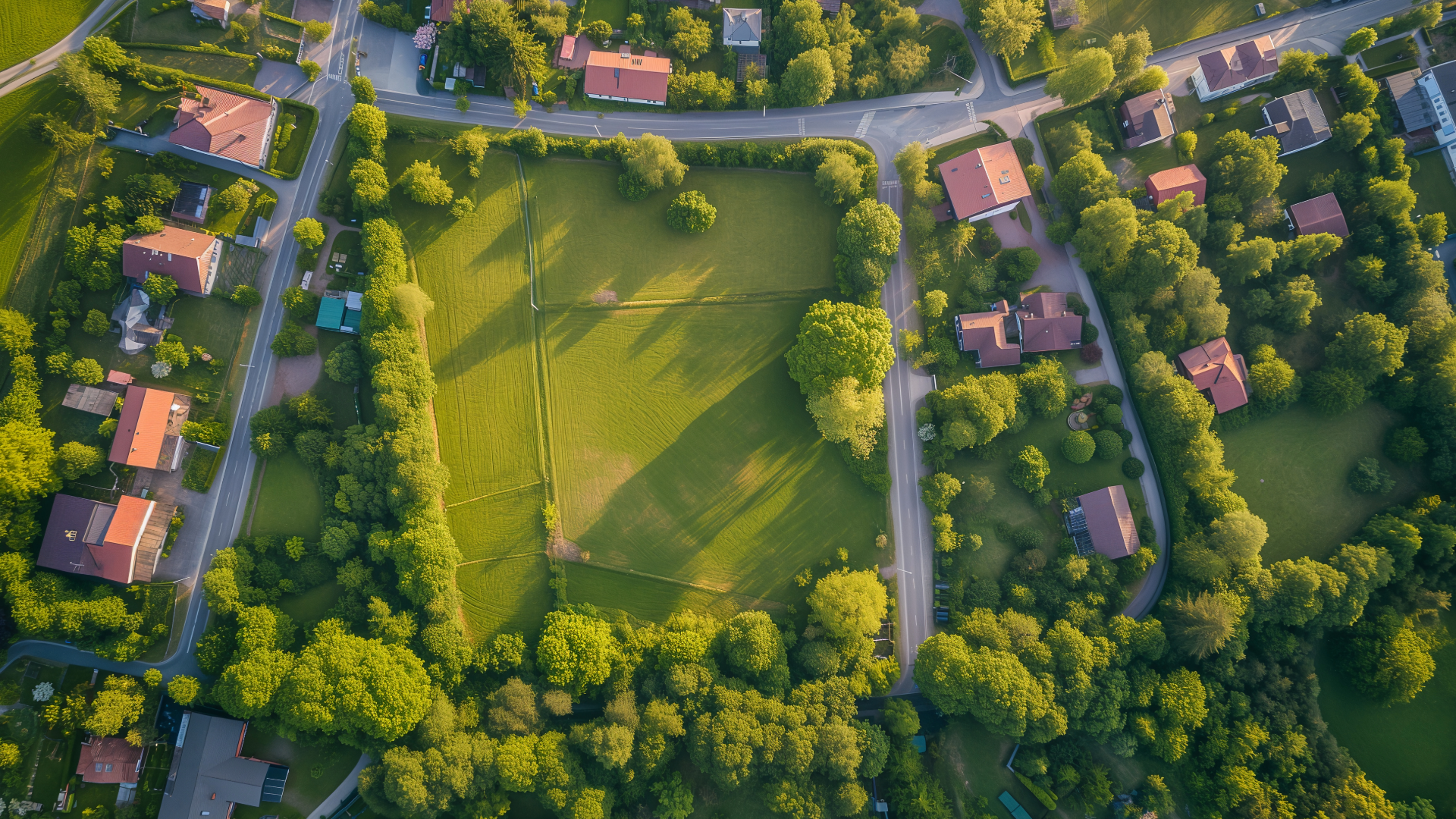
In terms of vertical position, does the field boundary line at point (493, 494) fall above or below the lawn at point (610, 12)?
below

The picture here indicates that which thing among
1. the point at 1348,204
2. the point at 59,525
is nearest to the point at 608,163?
the point at 59,525

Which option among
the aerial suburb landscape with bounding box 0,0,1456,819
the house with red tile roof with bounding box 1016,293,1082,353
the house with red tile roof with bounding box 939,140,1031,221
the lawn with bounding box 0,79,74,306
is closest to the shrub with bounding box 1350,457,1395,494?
the aerial suburb landscape with bounding box 0,0,1456,819

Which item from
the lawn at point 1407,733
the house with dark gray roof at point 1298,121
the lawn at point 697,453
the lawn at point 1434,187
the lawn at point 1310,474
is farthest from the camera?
the lawn at point 1434,187

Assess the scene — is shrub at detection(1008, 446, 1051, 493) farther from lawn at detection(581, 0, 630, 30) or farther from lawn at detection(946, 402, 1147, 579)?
lawn at detection(581, 0, 630, 30)

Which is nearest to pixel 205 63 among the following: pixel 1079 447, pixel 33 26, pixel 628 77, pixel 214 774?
pixel 33 26

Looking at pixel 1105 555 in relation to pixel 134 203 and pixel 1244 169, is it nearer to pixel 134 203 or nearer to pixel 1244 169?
pixel 1244 169

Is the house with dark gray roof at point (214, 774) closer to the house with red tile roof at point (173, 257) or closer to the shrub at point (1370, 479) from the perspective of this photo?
the house with red tile roof at point (173, 257)

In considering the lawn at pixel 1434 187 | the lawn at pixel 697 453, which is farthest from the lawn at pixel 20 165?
the lawn at pixel 1434 187
